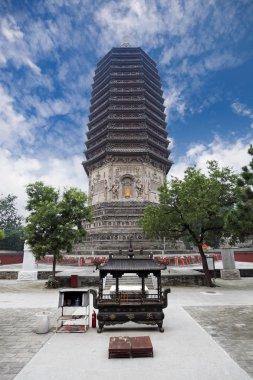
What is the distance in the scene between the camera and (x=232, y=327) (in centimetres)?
859

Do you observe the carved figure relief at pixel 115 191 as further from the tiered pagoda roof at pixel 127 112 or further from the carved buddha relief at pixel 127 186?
the tiered pagoda roof at pixel 127 112

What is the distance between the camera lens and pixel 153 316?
8.55 metres

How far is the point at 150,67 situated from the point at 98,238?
132ft

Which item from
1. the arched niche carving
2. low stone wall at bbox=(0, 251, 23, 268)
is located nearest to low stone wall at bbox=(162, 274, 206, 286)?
the arched niche carving

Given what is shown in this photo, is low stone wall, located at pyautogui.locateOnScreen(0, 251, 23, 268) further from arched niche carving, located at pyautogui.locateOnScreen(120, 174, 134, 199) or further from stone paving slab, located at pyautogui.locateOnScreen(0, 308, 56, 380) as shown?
stone paving slab, located at pyautogui.locateOnScreen(0, 308, 56, 380)

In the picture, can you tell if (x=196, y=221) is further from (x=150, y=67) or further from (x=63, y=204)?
(x=150, y=67)

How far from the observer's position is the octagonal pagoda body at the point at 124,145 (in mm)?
37750

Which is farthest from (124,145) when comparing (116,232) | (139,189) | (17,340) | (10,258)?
(17,340)

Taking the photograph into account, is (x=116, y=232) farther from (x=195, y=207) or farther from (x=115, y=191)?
(x=195, y=207)

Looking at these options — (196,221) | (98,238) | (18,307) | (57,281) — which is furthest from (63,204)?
(98,238)

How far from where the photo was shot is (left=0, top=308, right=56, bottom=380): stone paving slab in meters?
5.81

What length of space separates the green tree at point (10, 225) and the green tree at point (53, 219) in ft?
112

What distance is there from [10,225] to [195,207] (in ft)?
161

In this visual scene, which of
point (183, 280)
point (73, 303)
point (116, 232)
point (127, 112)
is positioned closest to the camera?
point (73, 303)
